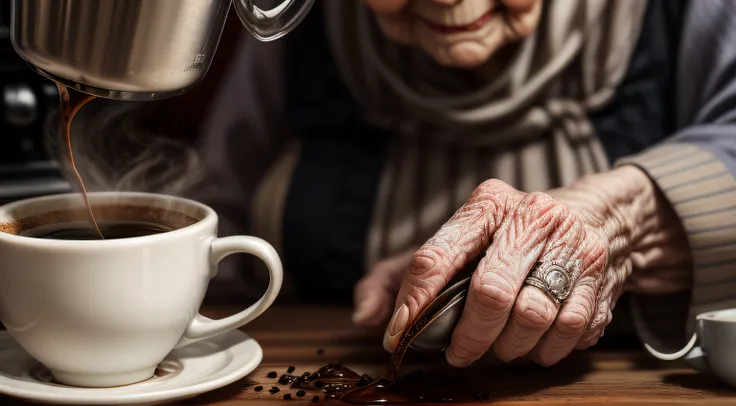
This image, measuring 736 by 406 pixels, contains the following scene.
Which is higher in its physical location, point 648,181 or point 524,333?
point 648,181

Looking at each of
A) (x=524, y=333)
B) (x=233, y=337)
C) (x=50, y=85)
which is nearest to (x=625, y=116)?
(x=524, y=333)

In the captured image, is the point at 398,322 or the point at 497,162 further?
the point at 497,162

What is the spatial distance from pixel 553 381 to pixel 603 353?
0.39 feet

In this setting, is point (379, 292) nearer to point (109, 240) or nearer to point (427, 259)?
point (427, 259)

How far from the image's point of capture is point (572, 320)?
739 mm

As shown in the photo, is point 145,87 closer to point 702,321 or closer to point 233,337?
point 233,337

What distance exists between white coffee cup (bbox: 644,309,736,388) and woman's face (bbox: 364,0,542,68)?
356 mm

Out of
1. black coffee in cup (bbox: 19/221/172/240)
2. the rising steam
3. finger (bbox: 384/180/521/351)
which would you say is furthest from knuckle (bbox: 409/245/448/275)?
the rising steam

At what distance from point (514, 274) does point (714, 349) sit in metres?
0.19

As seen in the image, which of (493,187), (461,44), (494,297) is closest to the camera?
(494,297)

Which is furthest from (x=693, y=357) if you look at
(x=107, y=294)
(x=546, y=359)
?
(x=107, y=294)

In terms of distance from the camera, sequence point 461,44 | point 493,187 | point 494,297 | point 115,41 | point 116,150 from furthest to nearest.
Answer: point 116,150
point 461,44
point 493,187
point 494,297
point 115,41

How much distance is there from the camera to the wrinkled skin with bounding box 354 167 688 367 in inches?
28.4

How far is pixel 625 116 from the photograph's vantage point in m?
1.13
